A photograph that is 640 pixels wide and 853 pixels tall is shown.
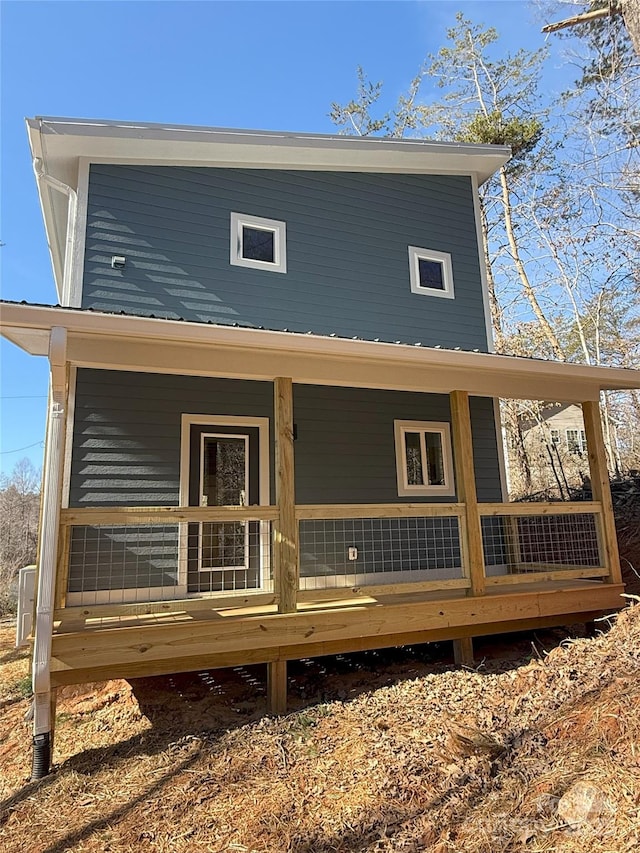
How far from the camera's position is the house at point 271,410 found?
4391 mm

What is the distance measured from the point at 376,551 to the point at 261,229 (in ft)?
14.9

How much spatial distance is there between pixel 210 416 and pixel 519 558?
4770 millimetres

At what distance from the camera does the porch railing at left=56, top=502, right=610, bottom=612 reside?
184 inches

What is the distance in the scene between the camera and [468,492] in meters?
5.46

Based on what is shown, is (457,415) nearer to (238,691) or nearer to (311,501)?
(311,501)

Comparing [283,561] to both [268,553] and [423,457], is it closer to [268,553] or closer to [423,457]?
[268,553]

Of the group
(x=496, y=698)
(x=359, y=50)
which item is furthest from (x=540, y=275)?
(x=496, y=698)

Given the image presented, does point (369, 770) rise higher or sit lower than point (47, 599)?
lower

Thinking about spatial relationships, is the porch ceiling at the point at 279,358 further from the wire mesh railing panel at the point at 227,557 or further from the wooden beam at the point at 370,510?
the wire mesh railing panel at the point at 227,557

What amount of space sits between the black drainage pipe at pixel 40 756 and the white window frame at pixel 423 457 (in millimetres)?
4806

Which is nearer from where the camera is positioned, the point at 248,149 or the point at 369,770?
the point at 369,770

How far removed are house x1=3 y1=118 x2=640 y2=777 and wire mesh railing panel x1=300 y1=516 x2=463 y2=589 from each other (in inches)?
1.2

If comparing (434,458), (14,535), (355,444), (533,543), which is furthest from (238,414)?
(14,535)

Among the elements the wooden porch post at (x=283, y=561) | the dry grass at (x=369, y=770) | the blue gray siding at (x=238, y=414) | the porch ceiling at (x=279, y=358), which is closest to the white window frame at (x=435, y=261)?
the blue gray siding at (x=238, y=414)
